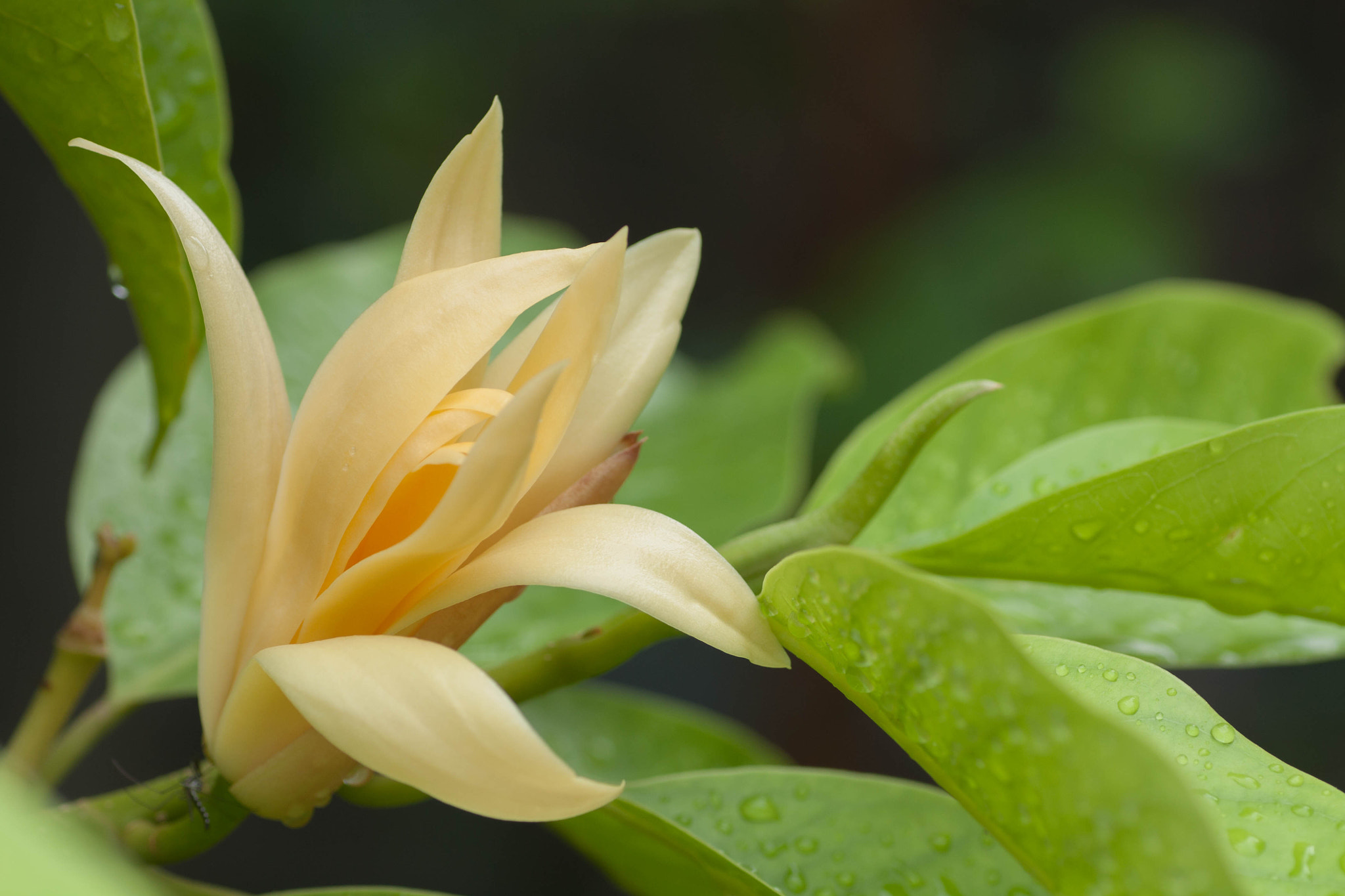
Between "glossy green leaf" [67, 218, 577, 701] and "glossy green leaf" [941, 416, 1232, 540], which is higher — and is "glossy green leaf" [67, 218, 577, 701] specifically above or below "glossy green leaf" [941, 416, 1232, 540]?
below

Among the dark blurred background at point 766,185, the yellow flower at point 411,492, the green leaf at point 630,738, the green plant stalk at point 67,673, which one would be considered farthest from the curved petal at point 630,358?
the dark blurred background at point 766,185

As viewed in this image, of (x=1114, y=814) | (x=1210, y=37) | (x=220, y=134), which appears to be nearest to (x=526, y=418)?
(x=1114, y=814)

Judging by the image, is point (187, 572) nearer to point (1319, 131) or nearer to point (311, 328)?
point (311, 328)

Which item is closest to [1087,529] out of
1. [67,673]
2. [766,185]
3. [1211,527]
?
[1211,527]

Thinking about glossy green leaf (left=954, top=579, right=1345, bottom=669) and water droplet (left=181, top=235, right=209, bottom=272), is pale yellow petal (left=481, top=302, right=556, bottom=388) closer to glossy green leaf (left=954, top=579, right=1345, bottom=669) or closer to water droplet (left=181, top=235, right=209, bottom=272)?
water droplet (left=181, top=235, right=209, bottom=272)

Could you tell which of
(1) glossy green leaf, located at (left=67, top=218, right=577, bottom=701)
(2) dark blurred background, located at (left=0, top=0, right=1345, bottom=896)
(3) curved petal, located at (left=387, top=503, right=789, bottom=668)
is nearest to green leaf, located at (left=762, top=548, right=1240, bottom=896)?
(3) curved petal, located at (left=387, top=503, right=789, bottom=668)

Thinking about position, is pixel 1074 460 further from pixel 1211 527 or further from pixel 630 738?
pixel 630 738
